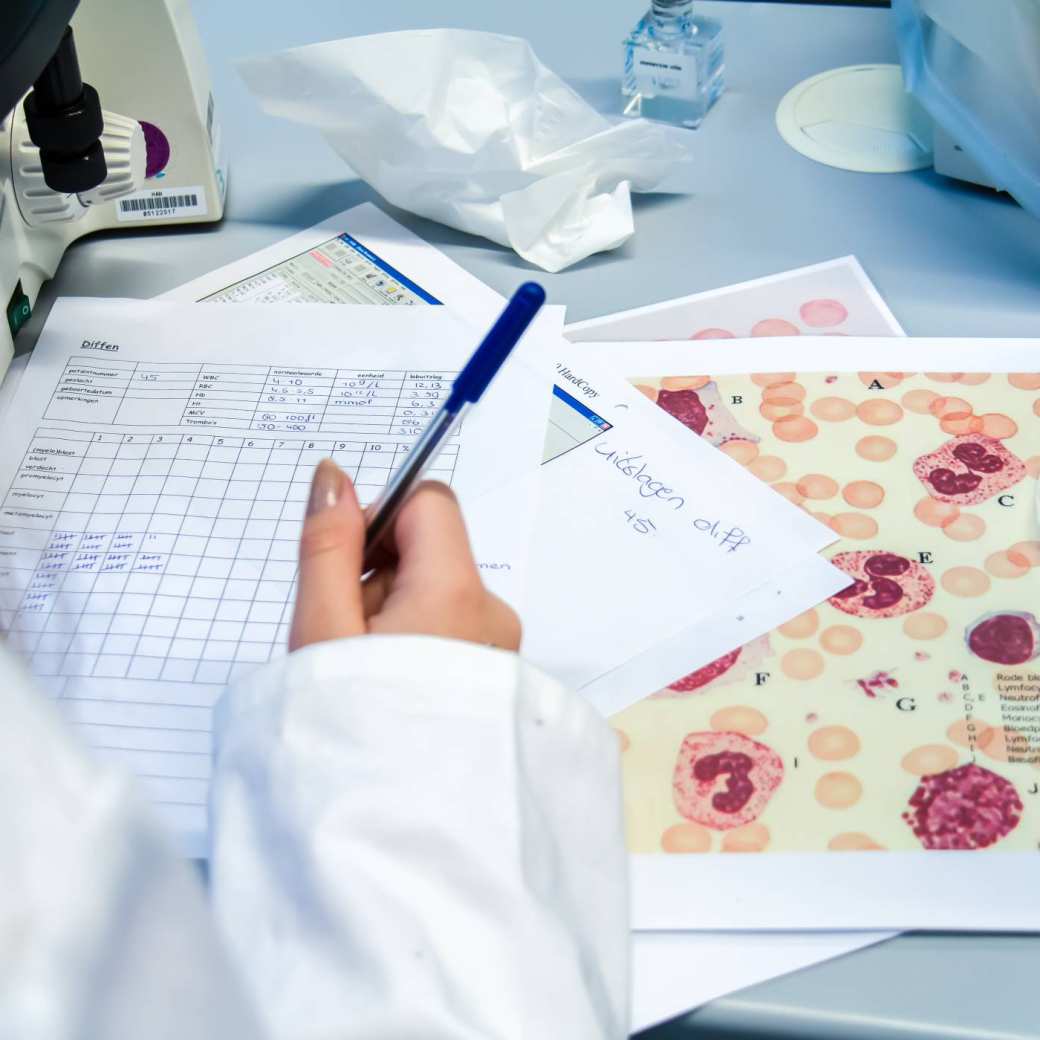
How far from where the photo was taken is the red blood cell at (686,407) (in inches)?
25.8

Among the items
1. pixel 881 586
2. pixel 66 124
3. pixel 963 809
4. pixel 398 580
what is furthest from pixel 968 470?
pixel 66 124

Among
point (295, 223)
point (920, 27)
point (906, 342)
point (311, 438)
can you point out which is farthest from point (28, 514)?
point (920, 27)

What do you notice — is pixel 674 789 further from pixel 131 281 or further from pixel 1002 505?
pixel 131 281

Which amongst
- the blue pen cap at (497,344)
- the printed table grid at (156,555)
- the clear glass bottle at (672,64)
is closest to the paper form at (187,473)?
the printed table grid at (156,555)

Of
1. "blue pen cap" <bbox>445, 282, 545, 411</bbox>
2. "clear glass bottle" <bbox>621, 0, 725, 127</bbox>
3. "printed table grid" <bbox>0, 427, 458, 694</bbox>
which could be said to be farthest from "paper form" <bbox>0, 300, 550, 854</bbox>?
"clear glass bottle" <bbox>621, 0, 725, 127</bbox>

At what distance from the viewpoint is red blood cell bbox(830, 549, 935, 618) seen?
0.56 meters

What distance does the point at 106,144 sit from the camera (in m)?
0.73

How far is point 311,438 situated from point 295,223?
8.5 inches

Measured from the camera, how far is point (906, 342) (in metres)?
0.69

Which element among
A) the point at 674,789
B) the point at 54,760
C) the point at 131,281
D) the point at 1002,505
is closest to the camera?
the point at 54,760

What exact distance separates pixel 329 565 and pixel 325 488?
0.13 feet

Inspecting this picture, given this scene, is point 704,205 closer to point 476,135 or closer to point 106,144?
point 476,135

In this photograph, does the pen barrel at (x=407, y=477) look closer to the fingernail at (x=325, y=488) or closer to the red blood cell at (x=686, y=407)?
the fingernail at (x=325, y=488)

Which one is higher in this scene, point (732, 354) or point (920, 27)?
point (920, 27)
